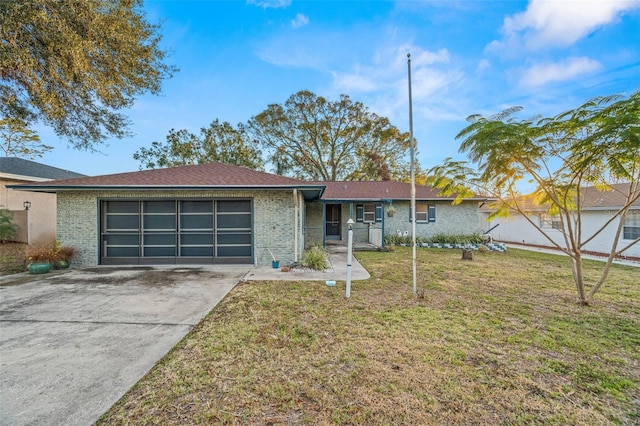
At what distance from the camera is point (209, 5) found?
10008 millimetres

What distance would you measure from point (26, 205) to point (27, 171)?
13.9 ft

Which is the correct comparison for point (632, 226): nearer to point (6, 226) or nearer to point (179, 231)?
point (179, 231)

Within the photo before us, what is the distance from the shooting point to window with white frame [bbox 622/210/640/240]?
1170cm

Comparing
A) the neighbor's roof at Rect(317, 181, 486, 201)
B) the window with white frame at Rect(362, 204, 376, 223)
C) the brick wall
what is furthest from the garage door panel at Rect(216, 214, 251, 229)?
the brick wall

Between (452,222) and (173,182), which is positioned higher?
(173,182)

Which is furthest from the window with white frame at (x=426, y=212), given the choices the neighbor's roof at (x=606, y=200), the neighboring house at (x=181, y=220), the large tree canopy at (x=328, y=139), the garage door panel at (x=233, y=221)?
the garage door panel at (x=233, y=221)

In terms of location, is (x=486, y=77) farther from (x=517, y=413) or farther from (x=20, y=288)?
(x=20, y=288)

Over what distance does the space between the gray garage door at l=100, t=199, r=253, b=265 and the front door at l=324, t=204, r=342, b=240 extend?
800 cm

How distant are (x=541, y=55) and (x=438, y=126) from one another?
4.23 metres

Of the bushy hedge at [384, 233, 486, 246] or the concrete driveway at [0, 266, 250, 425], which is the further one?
the bushy hedge at [384, 233, 486, 246]

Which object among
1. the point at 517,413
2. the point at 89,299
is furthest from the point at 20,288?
the point at 517,413

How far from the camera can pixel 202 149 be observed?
25.2m

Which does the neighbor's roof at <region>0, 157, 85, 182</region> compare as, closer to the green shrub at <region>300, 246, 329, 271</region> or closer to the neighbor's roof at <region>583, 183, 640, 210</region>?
the green shrub at <region>300, 246, 329, 271</region>

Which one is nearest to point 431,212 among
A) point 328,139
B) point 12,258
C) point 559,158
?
point 559,158
